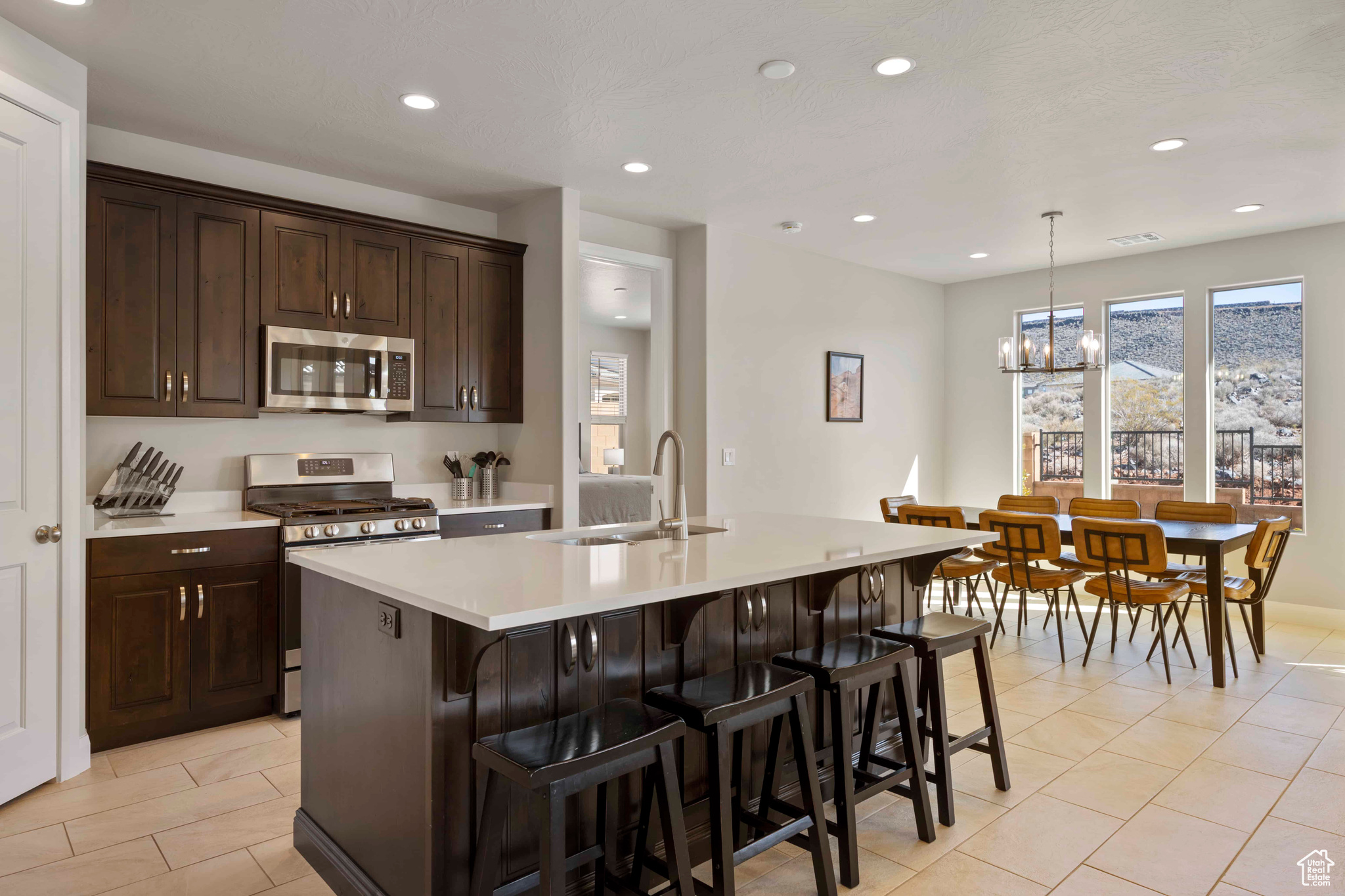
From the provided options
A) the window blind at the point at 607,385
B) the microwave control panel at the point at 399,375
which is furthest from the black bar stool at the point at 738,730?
the window blind at the point at 607,385

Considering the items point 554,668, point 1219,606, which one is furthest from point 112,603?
point 1219,606

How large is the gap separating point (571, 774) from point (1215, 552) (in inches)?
147

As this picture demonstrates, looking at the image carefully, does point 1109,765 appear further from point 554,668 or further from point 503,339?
point 503,339

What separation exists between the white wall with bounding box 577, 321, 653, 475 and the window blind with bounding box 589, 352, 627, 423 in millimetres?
54

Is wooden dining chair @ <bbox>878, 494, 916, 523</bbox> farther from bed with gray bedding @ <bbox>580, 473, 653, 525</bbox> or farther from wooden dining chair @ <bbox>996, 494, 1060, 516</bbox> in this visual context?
bed with gray bedding @ <bbox>580, 473, 653, 525</bbox>

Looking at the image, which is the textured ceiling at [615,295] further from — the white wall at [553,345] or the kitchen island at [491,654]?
the kitchen island at [491,654]

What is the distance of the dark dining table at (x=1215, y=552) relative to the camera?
3939 mm

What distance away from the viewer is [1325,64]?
293 centimetres

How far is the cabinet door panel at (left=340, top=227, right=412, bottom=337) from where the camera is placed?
4055 millimetres

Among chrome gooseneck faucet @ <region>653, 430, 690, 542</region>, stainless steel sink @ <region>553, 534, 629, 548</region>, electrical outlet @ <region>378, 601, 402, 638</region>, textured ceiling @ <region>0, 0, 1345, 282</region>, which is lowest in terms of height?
electrical outlet @ <region>378, 601, 402, 638</region>

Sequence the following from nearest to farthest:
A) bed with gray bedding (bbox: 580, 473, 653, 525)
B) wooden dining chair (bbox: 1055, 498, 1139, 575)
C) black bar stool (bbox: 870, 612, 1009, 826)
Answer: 1. black bar stool (bbox: 870, 612, 1009, 826)
2. wooden dining chair (bbox: 1055, 498, 1139, 575)
3. bed with gray bedding (bbox: 580, 473, 653, 525)

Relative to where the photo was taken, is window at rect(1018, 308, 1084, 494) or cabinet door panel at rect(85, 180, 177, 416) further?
window at rect(1018, 308, 1084, 494)

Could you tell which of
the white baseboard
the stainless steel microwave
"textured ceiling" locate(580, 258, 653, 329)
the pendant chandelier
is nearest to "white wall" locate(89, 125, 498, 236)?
the stainless steel microwave

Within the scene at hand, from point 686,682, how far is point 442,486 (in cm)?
297
